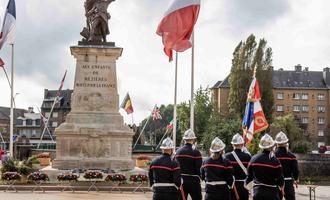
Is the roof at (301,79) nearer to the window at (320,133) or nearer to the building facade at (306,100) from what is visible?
the building facade at (306,100)

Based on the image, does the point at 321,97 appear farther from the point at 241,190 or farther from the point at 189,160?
the point at 189,160

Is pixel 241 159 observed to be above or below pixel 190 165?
above

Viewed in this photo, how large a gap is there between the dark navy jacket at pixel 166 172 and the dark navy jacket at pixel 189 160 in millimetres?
1328

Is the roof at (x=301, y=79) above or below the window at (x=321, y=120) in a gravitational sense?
above

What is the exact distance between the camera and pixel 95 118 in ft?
96.2

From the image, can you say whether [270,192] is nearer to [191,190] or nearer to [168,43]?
[191,190]

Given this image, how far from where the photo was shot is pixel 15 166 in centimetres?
2714

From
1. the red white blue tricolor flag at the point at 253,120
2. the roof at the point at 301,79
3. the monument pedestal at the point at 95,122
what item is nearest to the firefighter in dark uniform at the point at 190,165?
the red white blue tricolor flag at the point at 253,120

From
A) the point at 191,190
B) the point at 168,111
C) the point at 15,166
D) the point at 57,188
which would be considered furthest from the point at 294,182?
the point at 168,111

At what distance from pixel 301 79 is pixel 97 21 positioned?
90.6 metres

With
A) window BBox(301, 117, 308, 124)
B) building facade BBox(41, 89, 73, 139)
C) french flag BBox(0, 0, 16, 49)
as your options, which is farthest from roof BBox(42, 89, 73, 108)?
french flag BBox(0, 0, 16, 49)

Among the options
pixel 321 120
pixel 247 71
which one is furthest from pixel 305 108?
pixel 247 71

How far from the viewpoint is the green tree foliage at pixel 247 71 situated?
7769 centimetres

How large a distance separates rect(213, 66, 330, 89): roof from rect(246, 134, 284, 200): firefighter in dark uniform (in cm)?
10211
